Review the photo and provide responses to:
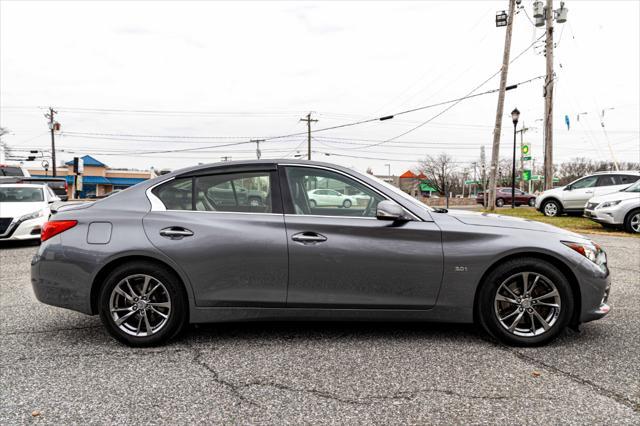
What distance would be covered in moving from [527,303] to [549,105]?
828 inches

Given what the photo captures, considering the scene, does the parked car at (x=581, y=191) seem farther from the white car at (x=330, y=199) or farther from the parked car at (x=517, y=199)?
the parked car at (x=517, y=199)

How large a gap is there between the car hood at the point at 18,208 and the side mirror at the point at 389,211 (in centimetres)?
931

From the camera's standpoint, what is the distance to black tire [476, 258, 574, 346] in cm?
353

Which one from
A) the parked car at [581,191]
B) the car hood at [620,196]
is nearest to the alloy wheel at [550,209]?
the parked car at [581,191]

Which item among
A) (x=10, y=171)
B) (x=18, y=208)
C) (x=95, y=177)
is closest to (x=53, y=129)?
(x=95, y=177)

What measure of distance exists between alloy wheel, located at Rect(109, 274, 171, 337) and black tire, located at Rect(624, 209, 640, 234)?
12.6m

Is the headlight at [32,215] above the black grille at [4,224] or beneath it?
above

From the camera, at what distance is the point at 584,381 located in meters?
2.96

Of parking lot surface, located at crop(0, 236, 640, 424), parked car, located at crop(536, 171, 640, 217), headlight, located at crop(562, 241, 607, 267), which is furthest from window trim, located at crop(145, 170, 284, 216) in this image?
parked car, located at crop(536, 171, 640, 217)

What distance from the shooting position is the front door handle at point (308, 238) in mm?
3541

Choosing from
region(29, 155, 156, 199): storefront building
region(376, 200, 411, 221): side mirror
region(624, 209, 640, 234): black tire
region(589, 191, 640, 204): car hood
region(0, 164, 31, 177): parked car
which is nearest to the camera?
region(376, 200, 411, 221): side mirror

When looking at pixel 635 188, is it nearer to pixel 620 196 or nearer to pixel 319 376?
pixel 620 196

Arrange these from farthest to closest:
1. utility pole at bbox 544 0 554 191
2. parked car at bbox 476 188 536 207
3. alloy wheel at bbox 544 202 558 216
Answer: parked car at bbox 476 188 536 207
utility pole at bbox 544 0 554 191
alloy wheel at bbox 544 202 558 216

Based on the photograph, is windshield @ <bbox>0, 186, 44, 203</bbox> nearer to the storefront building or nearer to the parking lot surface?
the parking lot surface
